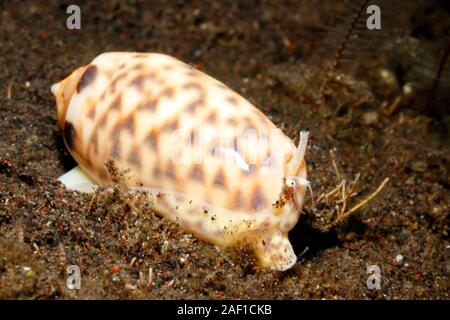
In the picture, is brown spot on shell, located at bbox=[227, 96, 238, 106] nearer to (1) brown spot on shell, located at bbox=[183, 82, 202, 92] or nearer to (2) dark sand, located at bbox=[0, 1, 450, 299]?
(1) brown spot on shell, located at bbox=[183, 82, 202, 92]

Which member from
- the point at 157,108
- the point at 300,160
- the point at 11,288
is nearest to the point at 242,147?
the point at 300,160

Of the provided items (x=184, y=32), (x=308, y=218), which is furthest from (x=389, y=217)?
(x=184, y=32)

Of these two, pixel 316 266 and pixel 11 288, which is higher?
pixel 11 288

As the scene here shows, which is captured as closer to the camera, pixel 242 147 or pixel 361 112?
pixel 242 147

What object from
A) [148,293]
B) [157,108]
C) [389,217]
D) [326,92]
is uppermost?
[157,108]

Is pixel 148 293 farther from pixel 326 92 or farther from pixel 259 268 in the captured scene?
pixel 326 92

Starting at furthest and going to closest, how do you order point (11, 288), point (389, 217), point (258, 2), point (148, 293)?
point (258, 2) < point (389, 217) < point (148, 293) < point (11, 288)

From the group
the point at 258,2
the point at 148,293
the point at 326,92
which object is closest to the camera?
the point at 148,293
